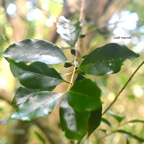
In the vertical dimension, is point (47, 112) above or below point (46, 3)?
above

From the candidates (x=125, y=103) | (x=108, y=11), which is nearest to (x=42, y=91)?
(x=108, y=11)

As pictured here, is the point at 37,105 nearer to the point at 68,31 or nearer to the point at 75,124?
the point at 75,124

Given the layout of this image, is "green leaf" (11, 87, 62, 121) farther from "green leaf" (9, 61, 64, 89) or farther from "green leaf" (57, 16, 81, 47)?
"green leaf" (57, 16, 81, 47)

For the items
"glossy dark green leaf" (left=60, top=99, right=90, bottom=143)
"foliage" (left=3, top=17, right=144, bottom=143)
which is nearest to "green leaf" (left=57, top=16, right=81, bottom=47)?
"foliage" (left=3, top=17, right=144, bottom=143)

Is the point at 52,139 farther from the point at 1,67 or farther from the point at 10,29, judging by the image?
the point at 10,29

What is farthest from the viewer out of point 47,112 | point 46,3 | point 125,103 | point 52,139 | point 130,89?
point 125,103

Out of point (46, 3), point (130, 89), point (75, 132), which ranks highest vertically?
point (75, 132)

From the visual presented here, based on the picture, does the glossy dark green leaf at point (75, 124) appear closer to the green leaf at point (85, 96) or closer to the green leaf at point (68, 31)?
the green leaf at point (85, 96)

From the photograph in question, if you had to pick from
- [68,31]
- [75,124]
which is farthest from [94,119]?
[68,31]
